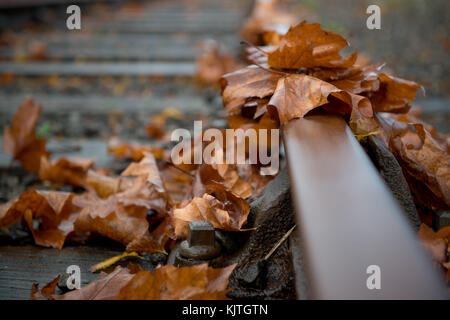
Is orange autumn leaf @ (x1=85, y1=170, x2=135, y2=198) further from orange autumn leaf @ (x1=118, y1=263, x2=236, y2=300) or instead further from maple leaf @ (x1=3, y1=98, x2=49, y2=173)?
orange autumn leaf @ (x1=118, y1=263, x2=236, y2=300)

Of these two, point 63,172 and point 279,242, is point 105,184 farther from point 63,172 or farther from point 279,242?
point 279,242

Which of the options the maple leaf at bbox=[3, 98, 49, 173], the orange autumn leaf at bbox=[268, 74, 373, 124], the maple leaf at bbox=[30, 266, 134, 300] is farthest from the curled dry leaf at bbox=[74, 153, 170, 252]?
the maple leaf at bbox=[3, 98, 49, 173]

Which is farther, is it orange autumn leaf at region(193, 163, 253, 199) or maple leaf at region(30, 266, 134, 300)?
orange autumn leaf at region(193, 163, 253, 199)

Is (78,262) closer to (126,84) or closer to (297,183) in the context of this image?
(297,183)

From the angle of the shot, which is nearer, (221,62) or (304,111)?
(304,111)

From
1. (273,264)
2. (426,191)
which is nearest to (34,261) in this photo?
(273,264)

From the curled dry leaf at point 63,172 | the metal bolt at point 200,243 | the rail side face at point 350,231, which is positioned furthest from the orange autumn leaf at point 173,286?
the curled dry leaf at point 63,172
